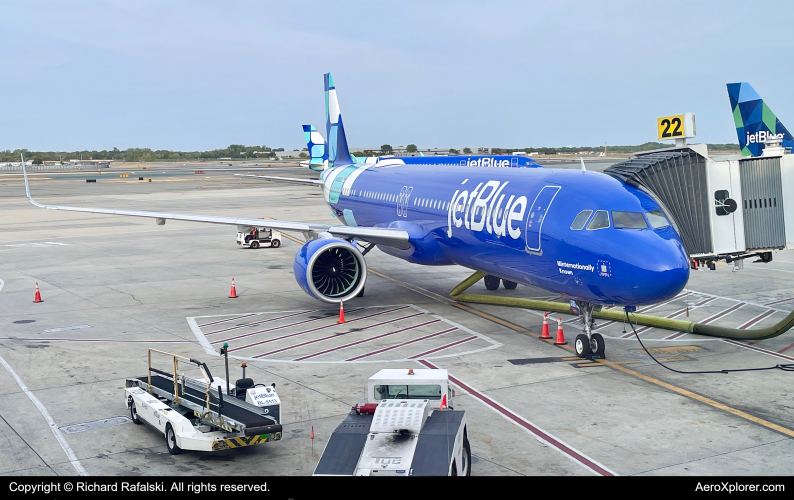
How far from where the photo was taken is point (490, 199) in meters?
22.4

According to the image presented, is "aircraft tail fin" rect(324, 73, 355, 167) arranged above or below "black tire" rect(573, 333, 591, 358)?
above

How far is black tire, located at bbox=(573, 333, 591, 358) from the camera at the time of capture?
19344 mm

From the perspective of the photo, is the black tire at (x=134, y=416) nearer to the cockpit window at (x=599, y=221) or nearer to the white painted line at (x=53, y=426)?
the white painted line at (x=53, y=426)

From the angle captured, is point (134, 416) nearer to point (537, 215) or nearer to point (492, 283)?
point (537, 215)

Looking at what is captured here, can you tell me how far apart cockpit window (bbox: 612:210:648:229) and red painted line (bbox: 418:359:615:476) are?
5.06m

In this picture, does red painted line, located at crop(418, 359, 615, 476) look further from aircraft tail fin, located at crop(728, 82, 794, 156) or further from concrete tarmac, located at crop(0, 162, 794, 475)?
aircraft tail fin, located at crop(728, 82, 794, 156)

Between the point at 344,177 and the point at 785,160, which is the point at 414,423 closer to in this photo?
the point at 785,160

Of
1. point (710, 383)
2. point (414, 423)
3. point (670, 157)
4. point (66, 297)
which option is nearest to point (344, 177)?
point (66, 297)

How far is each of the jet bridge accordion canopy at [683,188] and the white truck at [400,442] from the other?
9.17 m

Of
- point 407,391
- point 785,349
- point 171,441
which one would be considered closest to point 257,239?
point 785,349

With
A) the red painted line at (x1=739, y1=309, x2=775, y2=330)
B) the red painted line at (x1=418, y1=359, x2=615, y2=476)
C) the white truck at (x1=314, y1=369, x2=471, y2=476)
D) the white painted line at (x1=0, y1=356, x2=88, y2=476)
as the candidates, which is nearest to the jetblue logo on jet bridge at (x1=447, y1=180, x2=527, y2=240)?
the red painted line at (x1=418, y1=359, x2=615, y2=476)

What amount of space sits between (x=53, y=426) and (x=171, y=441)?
9.30 feet
